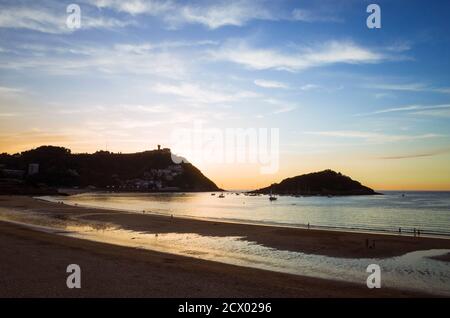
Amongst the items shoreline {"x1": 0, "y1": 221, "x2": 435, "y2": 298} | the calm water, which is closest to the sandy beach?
shoreline {"x1": 0, "y1": 221, "x2": 435, "y2": 298}

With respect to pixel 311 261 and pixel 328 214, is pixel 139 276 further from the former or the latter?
pixel 328 214

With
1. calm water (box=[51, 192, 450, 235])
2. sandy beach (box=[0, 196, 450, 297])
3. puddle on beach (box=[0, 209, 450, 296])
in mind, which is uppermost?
sandy beach (box=[0, 196, 450, 297])

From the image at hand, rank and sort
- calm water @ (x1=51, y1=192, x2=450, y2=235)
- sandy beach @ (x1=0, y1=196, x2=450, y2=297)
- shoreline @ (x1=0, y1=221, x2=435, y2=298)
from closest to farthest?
1. shoreline @ (x1=0, y1=221, x2=435, y2=298)
2. sandy beach @ (x1=0, y1=196, x2=450, y2=297)
3. calm water @ (x1=51, y1=192, x2=450, y2=235)

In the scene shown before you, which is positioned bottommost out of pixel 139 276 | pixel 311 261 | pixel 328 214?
pixel 328 214

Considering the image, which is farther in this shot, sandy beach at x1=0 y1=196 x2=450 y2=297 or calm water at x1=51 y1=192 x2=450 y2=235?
calm water at x1=51 y1=192 x2=450 y2=235

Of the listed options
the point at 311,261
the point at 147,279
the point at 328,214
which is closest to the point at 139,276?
the point at 147,279

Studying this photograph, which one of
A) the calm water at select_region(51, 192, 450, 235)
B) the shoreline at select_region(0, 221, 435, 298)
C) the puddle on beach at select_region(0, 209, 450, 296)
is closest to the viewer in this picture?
the shoreline at select_region(0, 221, 435, 298)

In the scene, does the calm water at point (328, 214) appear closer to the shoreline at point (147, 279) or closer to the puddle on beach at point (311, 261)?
the puddle on beach at point (311, 261)

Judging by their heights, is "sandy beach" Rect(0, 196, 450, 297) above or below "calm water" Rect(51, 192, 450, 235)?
above

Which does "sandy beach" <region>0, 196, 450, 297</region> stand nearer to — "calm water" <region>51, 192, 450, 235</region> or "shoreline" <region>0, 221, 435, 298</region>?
"shoreline" <region>0, 221, 435, 298</region>
